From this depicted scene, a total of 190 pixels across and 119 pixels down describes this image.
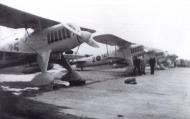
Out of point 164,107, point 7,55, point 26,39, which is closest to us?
point 164,107

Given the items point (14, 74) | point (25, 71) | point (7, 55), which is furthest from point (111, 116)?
point (14, 74)

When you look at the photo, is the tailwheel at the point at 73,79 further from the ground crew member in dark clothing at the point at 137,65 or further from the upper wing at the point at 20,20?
the ground crew member in dark clothing at the point at 137,65

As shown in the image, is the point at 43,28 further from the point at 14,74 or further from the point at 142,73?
the point at 142,73

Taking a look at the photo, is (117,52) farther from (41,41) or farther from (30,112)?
(30,112)

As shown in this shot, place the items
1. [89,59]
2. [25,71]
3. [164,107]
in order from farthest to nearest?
[89,59] → [25,71] → [164,107]

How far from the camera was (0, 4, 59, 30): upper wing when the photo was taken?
37.2 ft

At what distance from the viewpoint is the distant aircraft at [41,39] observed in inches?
462

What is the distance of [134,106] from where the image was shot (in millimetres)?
7383

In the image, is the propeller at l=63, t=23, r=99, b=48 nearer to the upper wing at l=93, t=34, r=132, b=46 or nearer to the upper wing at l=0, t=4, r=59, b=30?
the upper wing at l=0, t=4, r=59, b=30

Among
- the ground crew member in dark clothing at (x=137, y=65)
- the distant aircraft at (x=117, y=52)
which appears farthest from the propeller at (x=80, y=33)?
the ground crew member in dark clothing at (x=137, y=65)

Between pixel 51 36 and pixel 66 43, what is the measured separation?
0.79 metres

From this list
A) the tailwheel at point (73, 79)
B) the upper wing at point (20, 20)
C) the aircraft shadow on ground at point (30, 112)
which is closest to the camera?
the aircraft shadow on ground at point (30, 112)

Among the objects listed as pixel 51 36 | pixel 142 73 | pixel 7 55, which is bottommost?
pixel 142 73

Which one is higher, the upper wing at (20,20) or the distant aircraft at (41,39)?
the upper wing at (20,20)
